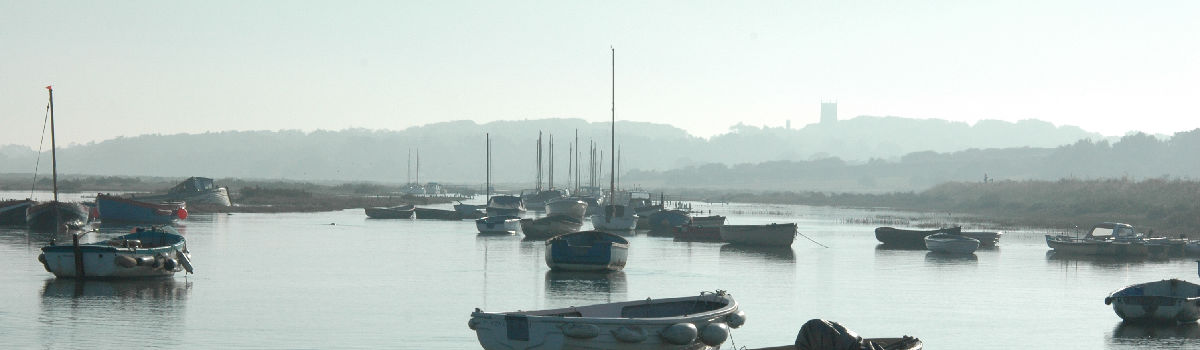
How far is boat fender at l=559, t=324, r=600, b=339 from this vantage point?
23.8 m

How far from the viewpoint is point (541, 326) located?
24000 mm

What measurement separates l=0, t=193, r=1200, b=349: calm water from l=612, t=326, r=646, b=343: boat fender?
559cm

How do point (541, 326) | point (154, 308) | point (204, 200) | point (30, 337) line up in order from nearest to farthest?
point (541, 326) → point (30, 337) → point (154, 308) → point (204, 200)

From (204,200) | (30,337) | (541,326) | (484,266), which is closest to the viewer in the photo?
(541,326)

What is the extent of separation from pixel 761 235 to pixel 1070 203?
54650mm

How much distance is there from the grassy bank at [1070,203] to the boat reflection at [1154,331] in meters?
44.2

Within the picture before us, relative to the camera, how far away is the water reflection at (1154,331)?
31812 mm

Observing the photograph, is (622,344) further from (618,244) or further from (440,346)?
(618,244)

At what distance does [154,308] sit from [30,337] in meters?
5.87

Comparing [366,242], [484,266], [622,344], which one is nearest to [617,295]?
[484,266]

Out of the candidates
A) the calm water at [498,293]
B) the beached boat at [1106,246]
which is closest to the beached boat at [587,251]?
the calm water at [498,293]

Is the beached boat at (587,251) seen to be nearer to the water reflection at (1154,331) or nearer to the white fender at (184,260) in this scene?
the white fender at (184,260)

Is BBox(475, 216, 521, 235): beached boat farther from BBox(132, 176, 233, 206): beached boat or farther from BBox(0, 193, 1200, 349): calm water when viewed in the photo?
BBox(132, 176, 233, 206): beached boat

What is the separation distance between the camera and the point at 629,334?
24.0 meters
